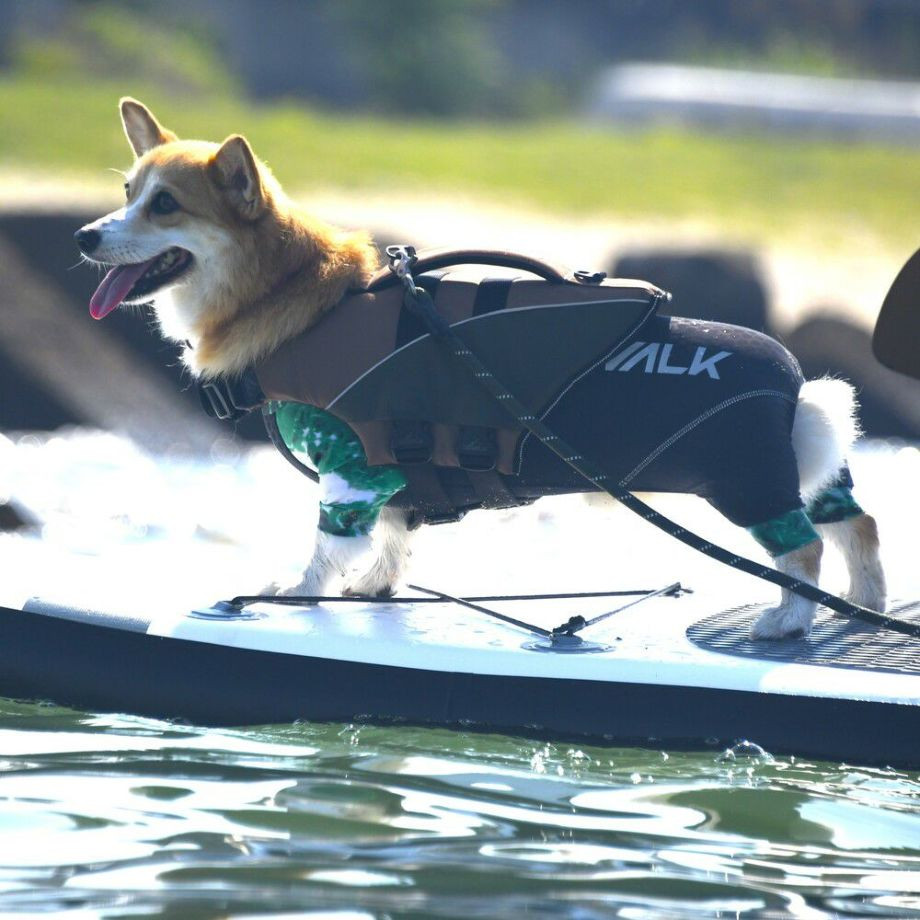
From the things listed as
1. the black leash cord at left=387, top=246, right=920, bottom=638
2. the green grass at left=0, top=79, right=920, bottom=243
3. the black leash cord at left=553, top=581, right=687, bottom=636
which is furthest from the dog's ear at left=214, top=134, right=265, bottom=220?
the green grass at left=0, top=79, right=920, bottom=243

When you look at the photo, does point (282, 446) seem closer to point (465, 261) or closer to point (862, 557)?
point (465, 261)

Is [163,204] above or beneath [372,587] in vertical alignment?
above

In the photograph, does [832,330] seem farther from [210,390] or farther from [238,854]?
[238,854]

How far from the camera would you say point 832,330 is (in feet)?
40.9

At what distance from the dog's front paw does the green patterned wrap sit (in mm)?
1217

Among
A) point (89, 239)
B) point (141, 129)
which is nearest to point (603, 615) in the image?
point (89, 239)

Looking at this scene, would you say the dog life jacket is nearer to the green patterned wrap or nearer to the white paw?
the green patterned wrap

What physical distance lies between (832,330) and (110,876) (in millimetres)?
10080

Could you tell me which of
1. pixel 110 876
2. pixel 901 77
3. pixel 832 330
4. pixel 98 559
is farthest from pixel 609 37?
pixel 110 876

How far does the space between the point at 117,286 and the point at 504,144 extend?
1962 cm

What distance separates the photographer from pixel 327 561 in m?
4.78

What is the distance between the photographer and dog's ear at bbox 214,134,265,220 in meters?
4.49

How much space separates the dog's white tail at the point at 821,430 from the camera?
4.49m

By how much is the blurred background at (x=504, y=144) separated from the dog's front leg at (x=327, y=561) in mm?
2035
